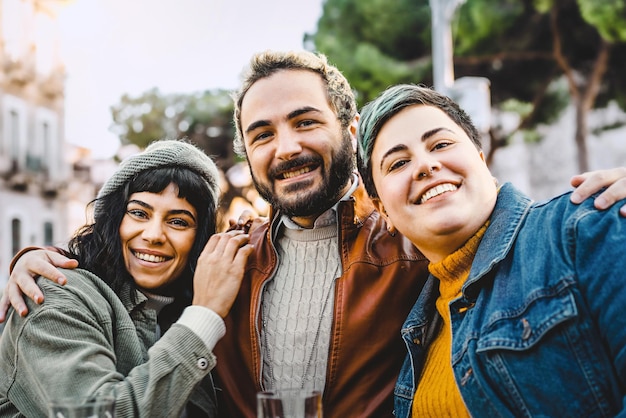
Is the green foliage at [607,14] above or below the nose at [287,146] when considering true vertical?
above

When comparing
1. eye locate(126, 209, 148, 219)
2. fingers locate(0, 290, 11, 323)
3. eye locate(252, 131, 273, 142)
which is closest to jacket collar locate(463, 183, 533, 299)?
eye locate(252, 131, 273, 142)

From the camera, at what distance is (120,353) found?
241 centimetres

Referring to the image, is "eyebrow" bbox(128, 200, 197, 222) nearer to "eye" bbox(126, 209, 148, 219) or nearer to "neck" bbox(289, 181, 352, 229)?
"eye" bbox(126, 209, 148, 219)

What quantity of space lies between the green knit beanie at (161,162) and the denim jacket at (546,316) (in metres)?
1.40

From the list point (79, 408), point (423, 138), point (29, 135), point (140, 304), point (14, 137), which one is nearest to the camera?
point (79, 408)

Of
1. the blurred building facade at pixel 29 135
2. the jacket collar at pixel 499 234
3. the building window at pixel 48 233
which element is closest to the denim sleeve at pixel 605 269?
the jacket collar at pixel 499 234

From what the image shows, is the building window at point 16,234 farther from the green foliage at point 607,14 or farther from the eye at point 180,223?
the eye at point 180,223

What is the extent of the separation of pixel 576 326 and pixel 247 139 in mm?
1697

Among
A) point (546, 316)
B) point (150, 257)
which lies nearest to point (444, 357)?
point (546, 316)

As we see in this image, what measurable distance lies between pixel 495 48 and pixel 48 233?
684 inches

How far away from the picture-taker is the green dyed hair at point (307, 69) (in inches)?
116

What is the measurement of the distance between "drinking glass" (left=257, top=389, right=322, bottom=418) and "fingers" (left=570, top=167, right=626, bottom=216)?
3.29 ft

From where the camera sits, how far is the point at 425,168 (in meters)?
2.16

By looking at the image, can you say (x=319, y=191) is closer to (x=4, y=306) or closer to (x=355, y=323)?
(x=355, y=323)
